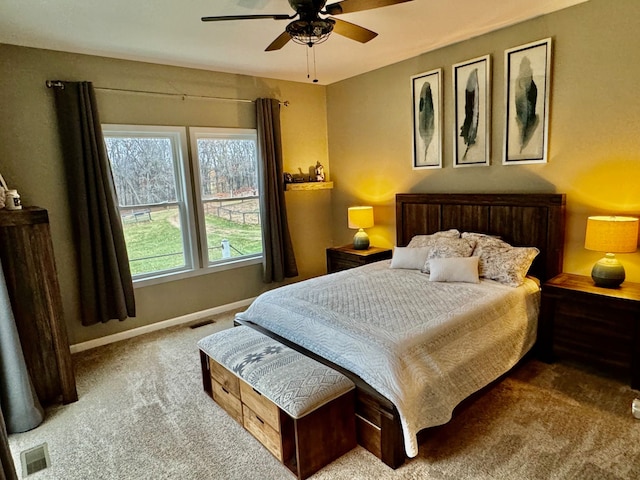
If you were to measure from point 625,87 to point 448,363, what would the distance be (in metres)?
2.42

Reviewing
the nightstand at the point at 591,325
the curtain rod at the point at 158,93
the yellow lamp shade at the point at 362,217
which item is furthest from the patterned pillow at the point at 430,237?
the curtain rod at the point at 158,93

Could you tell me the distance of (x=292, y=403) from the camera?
1.89m

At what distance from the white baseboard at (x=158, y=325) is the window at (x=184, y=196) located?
510mm

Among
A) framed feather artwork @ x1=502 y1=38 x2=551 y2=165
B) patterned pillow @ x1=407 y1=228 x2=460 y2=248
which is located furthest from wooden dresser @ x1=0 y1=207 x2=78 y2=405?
framed feather artwork @ x1=502 y1=38 x2=551 y2=165

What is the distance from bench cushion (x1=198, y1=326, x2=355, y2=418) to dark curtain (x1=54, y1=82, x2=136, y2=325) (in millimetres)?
1532

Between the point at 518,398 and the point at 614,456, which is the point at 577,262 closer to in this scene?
the point at 518,398

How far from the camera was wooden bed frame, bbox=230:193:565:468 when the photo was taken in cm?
200

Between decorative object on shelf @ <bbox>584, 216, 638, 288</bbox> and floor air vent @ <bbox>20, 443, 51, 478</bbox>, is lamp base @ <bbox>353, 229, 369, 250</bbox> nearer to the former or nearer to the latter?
decorative object on shelf @ <bbox>584, 216, 638, 288</bbox>

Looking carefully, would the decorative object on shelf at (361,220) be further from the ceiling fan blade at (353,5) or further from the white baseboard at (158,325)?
the ceiling fan blade at (353,5)

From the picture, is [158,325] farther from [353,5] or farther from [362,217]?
[353,5]

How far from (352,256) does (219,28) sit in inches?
103

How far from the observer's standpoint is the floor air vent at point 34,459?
211 centimetres

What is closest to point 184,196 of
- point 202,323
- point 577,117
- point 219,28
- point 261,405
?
point 202,323

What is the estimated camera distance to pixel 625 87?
9.14ft
